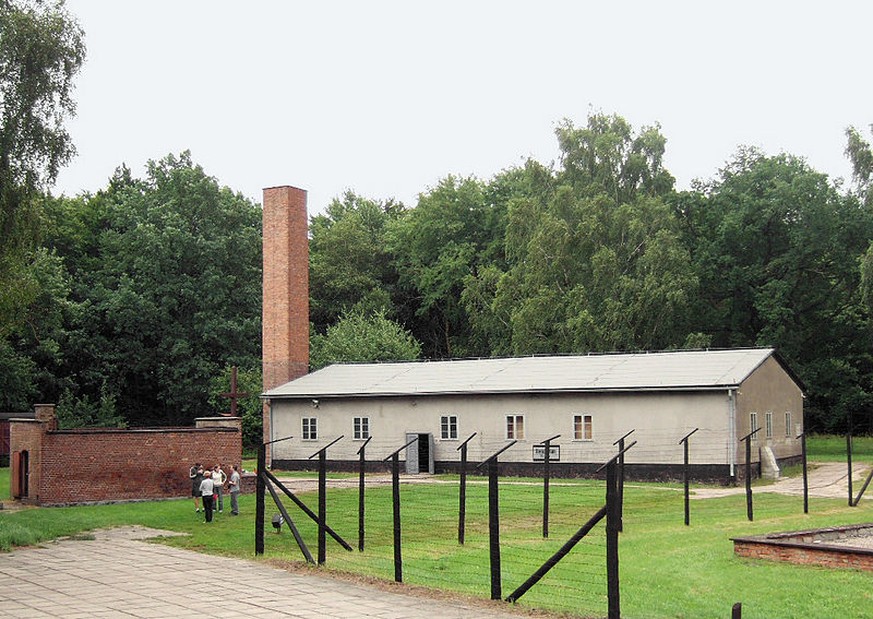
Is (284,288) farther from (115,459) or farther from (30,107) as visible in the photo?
(30,107)

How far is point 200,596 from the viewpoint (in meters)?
13.7

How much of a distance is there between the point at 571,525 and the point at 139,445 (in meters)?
14.2

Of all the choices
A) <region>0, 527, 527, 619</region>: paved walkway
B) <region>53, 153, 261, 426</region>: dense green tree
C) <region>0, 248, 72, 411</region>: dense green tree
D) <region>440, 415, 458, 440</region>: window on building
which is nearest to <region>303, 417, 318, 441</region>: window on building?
<region>440, 415, 458, 440</region>: window on building

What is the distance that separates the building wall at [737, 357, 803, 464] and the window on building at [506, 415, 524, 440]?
7.69 metres

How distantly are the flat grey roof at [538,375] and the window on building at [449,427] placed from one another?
102 centimetres

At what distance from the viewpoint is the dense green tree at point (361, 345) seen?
52125 mm

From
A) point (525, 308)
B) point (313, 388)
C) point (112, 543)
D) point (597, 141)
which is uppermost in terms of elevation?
point (597, 141)

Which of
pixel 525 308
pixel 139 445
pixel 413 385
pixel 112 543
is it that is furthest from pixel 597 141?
pixel 112 543

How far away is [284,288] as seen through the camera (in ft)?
150

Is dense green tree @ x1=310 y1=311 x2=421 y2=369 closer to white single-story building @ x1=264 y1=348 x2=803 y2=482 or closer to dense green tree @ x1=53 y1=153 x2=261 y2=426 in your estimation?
dense green tree @ x1=53 y1=153 x2=261 y2=426

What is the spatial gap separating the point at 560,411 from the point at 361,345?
1777cm

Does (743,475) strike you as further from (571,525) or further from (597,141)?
(597,141)

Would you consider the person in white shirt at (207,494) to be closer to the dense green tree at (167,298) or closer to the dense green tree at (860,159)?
the dense green tree at (167,298)

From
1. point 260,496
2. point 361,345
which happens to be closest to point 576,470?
point 361,345
